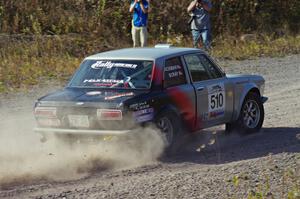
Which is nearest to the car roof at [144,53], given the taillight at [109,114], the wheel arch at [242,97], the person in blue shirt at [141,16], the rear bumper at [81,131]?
the wheel arch at [242,97]

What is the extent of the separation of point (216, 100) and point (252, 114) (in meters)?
1.10

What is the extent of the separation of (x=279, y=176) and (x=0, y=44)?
14588 millimetres

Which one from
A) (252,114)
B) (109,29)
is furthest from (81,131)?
(109,29)

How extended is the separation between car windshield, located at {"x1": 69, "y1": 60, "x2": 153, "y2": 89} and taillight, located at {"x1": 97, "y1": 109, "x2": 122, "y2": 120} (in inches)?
29.9

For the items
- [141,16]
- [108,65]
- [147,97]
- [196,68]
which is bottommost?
[141,16]

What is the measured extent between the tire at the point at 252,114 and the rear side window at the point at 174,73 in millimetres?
1457

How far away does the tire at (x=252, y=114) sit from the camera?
39.8 ft

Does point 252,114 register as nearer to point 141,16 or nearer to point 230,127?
point 230,127

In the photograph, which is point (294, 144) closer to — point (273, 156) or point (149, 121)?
point (273, 156)

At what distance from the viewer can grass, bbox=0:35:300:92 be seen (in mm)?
18562

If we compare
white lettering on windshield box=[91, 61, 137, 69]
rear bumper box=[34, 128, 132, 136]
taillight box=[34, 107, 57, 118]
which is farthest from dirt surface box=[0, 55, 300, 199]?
white lettering on windshield box=[91, 61, 137, 69]


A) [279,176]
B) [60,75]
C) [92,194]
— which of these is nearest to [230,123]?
[279,176]

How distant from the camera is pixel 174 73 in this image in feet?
36.0

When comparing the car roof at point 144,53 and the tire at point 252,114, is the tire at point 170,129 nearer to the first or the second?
the car roof at point 144,53
